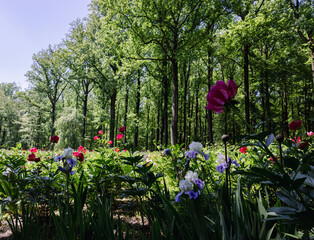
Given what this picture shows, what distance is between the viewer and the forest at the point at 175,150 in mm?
931

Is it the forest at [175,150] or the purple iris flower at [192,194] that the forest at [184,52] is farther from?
the purple iris flower at [192,194]

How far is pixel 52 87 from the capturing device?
22.4 meters

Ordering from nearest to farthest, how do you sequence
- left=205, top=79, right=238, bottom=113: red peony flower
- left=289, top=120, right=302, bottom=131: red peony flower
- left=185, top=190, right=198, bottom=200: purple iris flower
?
left=205, top=79, right=238, bottom=113: red peony flower
left=185, top=190, right=198, bottom=200: purple iris flower
left=289, top=120, right=302, bottom=131: red peony flower

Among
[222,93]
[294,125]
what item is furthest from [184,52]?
[222,93]

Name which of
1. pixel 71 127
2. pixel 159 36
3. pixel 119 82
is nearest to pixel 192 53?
pixel 159 36

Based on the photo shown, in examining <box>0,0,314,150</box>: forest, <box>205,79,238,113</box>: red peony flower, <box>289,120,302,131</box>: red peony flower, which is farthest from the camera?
<box>0,0,314,150</box>: forest

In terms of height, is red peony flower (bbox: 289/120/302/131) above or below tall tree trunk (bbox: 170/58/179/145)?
below

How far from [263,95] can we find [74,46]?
673 inches

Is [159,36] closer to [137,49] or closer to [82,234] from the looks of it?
[137,49]

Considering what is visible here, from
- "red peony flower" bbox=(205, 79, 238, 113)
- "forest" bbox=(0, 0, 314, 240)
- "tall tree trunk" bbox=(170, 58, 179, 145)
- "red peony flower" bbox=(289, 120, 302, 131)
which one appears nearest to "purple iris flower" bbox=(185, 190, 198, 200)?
"forest" bbox=(0, 0, 314, 240)

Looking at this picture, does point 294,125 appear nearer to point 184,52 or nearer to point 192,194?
point 192,194

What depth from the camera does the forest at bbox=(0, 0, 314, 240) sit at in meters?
0.93

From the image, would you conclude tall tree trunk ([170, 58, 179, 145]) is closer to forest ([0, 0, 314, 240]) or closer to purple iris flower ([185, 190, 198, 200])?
forest ([0, 0, 314, 240])

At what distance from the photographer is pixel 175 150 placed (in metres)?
3.03
